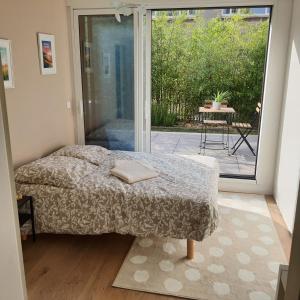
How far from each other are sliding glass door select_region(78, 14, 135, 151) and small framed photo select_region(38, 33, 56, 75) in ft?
1.71

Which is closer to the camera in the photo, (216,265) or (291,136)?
(216,265)

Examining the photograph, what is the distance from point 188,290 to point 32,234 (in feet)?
4.85

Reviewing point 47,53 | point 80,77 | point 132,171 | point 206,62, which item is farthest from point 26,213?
point 206,62

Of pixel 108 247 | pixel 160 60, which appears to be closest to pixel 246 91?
pixel 160 60

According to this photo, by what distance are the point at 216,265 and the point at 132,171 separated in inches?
44.5

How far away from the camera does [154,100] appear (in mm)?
6250

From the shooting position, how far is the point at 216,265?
2547 millimetres

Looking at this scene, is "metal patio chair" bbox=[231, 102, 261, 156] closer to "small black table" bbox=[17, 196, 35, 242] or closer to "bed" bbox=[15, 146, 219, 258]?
"bed" bbox=[15, 146, 219, 258]

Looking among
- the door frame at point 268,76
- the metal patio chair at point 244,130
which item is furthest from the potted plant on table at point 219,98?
the door frame at point 268,76

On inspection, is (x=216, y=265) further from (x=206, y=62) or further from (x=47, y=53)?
(x=206, y=62)

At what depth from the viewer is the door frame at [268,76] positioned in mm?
3475

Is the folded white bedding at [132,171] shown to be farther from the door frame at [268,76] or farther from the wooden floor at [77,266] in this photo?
the door frame at [268,76]

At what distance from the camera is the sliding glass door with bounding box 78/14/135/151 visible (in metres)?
3.90

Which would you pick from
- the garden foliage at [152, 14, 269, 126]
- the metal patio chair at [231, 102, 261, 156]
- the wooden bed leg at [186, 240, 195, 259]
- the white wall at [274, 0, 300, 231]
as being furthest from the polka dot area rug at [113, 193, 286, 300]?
the garden foliage at [152, 14, 269, 126]
